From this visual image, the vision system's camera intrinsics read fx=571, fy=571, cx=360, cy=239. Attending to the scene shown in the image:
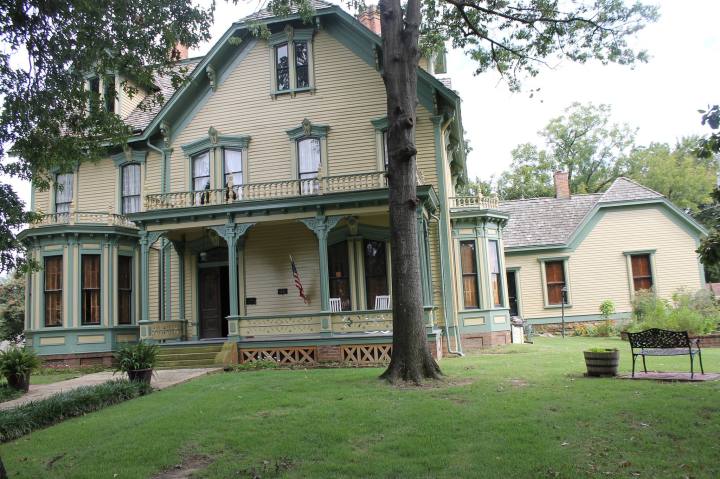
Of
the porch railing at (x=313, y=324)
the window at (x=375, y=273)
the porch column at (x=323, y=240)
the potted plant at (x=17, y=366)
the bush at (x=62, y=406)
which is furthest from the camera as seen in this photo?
the window at (x=375, y=273)

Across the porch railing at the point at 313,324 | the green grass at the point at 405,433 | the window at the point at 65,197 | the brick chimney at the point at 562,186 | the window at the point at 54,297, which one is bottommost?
the green grass at the point at 405,433

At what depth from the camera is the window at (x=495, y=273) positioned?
19734 mm

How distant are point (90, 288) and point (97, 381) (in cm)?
585

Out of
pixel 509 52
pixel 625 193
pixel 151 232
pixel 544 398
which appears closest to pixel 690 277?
pixel 625 193

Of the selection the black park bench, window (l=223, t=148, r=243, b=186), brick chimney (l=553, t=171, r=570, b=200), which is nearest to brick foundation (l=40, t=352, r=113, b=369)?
window (l=223, t=148, r=243, b=186)

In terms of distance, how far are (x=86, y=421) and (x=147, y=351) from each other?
3.06 metres

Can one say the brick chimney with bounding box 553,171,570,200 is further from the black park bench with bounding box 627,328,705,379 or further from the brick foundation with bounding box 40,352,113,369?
the brick foundation with bounding box 40,352,113,369

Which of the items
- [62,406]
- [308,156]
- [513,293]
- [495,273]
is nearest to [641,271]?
[513,293]

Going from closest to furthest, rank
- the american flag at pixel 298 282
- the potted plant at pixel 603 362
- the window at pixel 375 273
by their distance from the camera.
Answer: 1. the potted plant at pixel 603 362
2. the american flag at pixel 298 282
3. the window at pixel 375 273

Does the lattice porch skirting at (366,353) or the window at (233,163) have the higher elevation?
the window at (233,163)

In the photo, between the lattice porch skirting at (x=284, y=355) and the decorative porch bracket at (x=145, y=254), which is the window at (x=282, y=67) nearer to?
the decorative porch bracket at (x=145, y=254)

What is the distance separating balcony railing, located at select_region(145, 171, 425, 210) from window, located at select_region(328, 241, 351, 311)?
219 centimetres

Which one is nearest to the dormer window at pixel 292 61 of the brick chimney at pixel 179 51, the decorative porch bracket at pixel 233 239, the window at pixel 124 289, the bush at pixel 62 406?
the brick chimney at pixel 179 51

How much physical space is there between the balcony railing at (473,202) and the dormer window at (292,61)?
6163 mm
